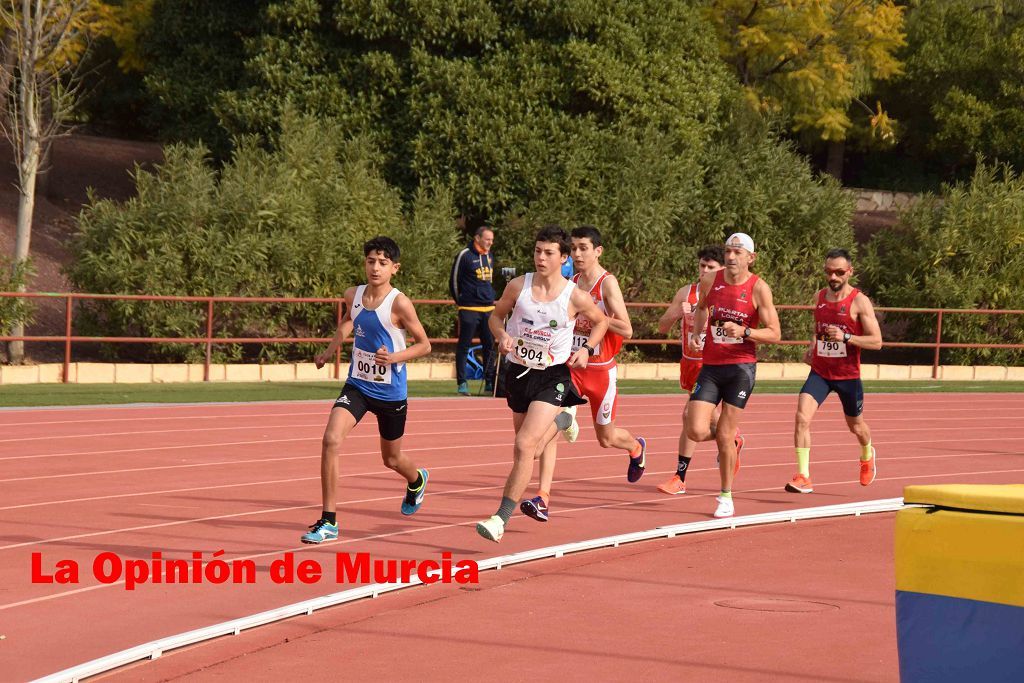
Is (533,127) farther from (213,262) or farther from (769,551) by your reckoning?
(769,551)

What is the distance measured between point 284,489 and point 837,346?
461 centimetres

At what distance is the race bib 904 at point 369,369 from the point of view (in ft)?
31.2

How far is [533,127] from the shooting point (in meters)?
29.0

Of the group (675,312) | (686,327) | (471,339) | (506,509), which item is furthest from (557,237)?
(471,339)

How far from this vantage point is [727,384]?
36.4 feet

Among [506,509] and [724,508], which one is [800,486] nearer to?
[724,508]

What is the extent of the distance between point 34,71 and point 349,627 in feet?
59.4

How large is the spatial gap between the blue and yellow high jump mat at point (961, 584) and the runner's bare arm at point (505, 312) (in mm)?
4837

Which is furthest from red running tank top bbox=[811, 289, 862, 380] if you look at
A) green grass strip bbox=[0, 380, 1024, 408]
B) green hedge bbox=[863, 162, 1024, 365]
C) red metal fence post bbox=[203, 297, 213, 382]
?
green hedge bbox=[863, 162, 1024, 365]

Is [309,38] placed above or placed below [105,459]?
above

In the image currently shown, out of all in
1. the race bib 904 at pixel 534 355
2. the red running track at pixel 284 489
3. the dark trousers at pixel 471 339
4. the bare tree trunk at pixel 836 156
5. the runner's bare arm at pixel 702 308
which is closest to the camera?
the red running track at pixel 284 489

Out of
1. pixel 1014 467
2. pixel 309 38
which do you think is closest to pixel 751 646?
pixel 1014 467

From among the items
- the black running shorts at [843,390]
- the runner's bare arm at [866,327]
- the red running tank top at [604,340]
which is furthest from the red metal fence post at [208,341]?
the runner's bare arm at [866,327]

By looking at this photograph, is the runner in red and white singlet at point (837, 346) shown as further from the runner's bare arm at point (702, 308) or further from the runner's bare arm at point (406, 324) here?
the runner's bare arm at point (406, 324)
